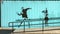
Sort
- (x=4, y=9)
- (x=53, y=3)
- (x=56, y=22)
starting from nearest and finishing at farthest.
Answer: (x=56, y=22) < (x=4, y=9) < (x=53, y=3)

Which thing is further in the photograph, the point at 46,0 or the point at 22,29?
the point at 46,0

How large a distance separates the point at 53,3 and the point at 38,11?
98 cm

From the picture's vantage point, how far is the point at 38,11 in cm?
1036

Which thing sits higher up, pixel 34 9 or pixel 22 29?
pixel 34 9

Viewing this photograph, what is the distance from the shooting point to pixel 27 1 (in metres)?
11.1

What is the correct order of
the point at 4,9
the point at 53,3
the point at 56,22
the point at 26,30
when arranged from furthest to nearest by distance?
the point at 53,3
the point at 4,9
the point at 56,22
the point at 26,30

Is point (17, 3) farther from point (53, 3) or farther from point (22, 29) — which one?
point (22, 29)

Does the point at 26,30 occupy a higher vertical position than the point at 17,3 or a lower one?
lower


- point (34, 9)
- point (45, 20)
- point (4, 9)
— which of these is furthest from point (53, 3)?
point (45, 20)

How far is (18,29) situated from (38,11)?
9.38ft

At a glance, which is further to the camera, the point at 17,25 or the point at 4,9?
the point at 4,9

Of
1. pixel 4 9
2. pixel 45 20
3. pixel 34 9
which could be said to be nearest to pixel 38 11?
pixel 34 9

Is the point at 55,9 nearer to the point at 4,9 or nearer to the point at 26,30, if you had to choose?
the point at 4,9

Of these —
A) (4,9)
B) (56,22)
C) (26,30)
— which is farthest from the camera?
(4,9)
